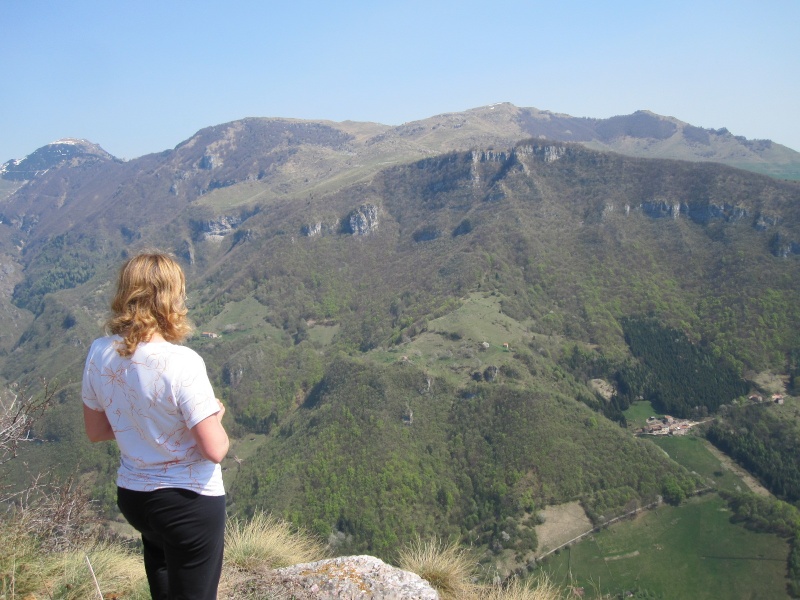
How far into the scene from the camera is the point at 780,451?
69.5 metres

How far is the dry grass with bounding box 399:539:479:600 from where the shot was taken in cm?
550

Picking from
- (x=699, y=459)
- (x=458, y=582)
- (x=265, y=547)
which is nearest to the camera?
(x=458, y=582)

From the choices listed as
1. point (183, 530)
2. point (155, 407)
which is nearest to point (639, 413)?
point (183, 530)

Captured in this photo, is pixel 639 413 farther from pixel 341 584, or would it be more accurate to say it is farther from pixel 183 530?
pixel 183 530

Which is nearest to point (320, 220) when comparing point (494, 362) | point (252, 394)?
point (252, 394)

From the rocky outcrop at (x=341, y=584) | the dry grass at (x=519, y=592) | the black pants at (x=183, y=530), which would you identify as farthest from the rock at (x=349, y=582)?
the black pants at (x=183, y=530)

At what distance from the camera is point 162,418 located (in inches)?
114

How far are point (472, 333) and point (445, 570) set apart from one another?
85260mm

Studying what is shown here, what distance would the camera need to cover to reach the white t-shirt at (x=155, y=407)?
285 cm

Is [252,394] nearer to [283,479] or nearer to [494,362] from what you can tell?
[283,479]

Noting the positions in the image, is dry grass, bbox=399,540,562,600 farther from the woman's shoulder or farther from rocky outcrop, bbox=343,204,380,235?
rocky outcrop, bbox=343,204,380,235

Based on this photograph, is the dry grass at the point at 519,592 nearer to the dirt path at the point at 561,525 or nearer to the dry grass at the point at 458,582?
the dry grass at the point at 458,582

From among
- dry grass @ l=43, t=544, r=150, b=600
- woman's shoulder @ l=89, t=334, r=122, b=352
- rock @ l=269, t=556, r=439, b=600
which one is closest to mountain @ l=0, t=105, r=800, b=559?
dry grass @ l=43, t=544, r=150, b=600

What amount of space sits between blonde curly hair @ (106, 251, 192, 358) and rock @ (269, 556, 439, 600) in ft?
9.88
